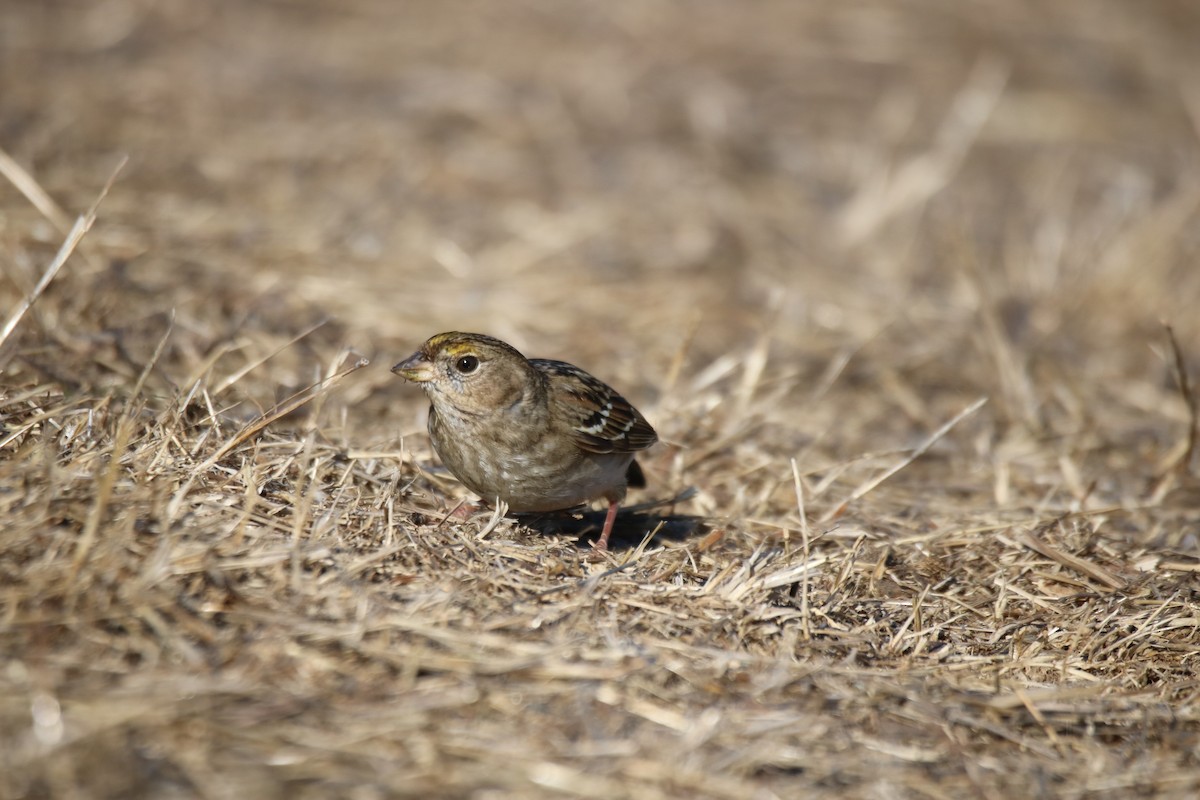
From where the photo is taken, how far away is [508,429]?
508 centimetres

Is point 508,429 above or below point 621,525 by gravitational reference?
above

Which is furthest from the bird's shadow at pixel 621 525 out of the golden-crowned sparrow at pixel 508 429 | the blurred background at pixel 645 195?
the blurred background at pixel 645 195

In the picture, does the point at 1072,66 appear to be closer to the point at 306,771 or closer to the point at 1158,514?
the point at 1158,514

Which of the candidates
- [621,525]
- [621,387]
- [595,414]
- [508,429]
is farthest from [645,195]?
[508,429]

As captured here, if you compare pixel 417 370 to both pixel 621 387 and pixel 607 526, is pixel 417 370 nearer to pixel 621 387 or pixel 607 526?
pixel 607 526

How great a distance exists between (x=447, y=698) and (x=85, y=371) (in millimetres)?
3060

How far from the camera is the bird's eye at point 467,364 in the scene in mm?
5133

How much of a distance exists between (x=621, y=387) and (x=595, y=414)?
1984 mm

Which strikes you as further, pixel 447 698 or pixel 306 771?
pixel 447 698

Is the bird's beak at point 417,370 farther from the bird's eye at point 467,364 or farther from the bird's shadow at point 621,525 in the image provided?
the bird's shadow at point 621,525

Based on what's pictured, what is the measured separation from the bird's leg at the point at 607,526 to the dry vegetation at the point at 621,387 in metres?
0.21

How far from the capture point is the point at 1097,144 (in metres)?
12.3

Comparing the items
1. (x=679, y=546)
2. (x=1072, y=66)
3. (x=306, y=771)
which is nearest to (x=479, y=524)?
(x=679, y=546)

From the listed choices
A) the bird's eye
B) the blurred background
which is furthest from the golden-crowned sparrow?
the blurred background
